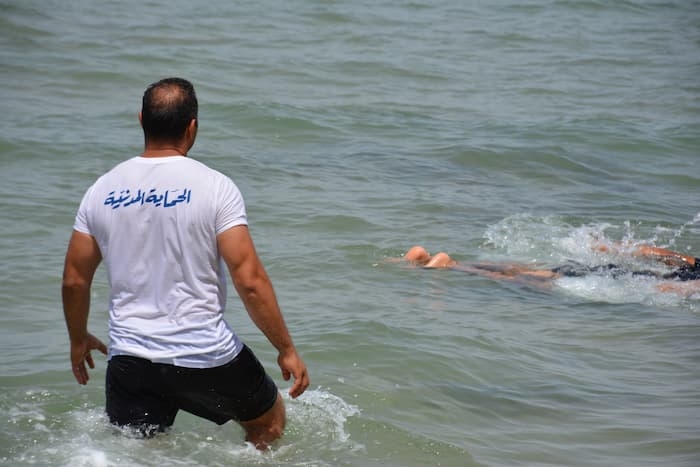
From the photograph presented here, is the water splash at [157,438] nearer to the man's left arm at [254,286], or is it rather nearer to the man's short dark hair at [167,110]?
the man's left arm at [254,286]

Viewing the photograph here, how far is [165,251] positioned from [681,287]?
592 cm

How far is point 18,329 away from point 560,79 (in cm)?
1373

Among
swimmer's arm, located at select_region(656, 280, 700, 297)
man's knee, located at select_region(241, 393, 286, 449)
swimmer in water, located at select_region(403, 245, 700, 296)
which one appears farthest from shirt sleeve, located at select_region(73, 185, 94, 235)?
swimmer's arm, located at select_region(656, 280, 700, 297)

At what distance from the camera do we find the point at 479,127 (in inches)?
583

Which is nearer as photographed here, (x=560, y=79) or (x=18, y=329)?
(x=18, y=329)

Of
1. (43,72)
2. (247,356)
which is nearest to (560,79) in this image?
(43,72)

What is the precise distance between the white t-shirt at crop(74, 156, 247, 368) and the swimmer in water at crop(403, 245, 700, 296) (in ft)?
16.8

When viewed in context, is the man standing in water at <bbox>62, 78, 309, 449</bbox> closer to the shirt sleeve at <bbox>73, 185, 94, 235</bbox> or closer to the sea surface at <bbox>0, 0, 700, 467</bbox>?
the shirt sleeve at <bbox>73, 185, 94, 235</bbox>

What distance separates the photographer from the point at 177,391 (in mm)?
3920

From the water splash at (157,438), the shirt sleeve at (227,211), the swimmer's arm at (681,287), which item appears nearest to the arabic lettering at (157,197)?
the shirt sleeve at (227,211)

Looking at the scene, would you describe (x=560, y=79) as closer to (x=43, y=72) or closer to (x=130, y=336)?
(x=43, y=72)

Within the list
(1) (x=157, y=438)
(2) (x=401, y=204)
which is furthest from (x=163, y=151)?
(2) (x=401, y=204)

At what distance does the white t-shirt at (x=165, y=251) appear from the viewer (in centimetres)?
372

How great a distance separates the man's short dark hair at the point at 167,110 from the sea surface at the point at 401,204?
1.26 metres
